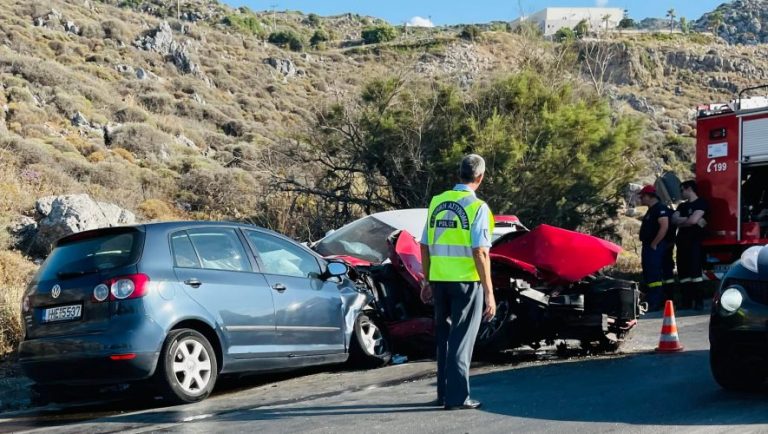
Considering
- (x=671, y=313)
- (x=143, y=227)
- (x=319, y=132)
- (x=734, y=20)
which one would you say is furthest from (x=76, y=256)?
(x=734, y=20)

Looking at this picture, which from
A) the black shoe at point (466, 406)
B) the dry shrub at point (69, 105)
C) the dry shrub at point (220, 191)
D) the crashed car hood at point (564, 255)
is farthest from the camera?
the dry shrub at point (69, 105)

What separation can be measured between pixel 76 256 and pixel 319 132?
11635mm

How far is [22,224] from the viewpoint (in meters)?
16.6

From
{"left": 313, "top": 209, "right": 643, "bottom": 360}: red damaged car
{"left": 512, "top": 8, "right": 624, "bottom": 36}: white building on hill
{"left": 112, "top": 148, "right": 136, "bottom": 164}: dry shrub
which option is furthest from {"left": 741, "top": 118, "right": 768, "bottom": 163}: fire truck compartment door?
{"left": 512, "top": 8, "right": 624, "bottom": 36}: white building on hill

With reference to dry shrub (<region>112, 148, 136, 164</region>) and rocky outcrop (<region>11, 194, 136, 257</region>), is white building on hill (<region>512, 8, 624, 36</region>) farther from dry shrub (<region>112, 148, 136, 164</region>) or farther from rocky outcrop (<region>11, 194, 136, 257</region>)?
rocky outcrop (<region>11, 194, 136, 257</region>)

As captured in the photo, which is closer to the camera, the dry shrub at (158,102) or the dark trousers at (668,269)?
the dark trousers at (668,269)

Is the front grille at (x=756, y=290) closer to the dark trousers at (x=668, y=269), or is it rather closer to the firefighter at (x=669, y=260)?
the firefighter at (x=669, y=260)

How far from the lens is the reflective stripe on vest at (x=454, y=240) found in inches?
265

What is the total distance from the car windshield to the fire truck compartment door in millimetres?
6132

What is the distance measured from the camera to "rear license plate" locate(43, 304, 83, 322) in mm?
7535

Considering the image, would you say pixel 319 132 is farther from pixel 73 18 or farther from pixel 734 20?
pixel 734 20

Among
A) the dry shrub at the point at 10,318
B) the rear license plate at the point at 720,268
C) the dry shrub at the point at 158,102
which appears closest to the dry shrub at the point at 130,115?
the dry shrub at the point at 158,102

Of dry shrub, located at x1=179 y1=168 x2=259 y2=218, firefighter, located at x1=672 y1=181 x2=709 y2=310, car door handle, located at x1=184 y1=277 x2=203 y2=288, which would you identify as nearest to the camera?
car door handle, located at x1=184 y1=277 x2=203 y2=288

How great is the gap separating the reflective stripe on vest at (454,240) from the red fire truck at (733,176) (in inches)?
342
